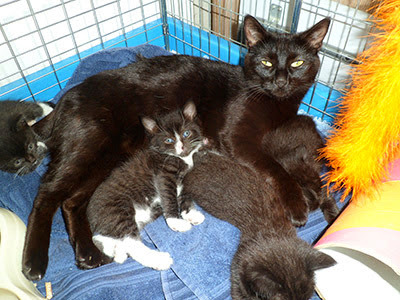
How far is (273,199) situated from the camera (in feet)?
4.75

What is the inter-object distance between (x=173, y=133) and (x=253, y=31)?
0.68 meters

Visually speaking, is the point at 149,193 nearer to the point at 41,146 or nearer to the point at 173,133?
the point at 173,133

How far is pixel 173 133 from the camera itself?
169 centimetres

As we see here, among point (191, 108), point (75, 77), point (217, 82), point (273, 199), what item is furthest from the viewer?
point (75, 77)

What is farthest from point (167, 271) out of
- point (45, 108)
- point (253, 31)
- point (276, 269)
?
point (45, 108)

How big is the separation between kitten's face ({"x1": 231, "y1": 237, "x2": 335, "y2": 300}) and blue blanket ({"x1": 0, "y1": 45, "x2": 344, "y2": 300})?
0.60ft

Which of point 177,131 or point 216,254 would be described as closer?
point 216,254

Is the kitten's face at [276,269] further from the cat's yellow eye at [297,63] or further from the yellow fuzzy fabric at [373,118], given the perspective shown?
the cat's yellow eye at [297,63]

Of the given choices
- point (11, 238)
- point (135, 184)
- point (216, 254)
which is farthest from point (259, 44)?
point (11, 238)

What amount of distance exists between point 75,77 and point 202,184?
144cm

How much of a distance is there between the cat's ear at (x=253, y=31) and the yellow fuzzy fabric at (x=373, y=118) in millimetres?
519

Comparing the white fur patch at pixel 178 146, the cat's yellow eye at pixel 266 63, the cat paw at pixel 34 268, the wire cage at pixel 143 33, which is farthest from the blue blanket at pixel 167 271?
the wire cage at pixel 143 33

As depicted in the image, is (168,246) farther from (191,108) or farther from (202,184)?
(191,108)

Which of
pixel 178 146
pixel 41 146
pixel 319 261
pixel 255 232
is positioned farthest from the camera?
pixel 41 146
